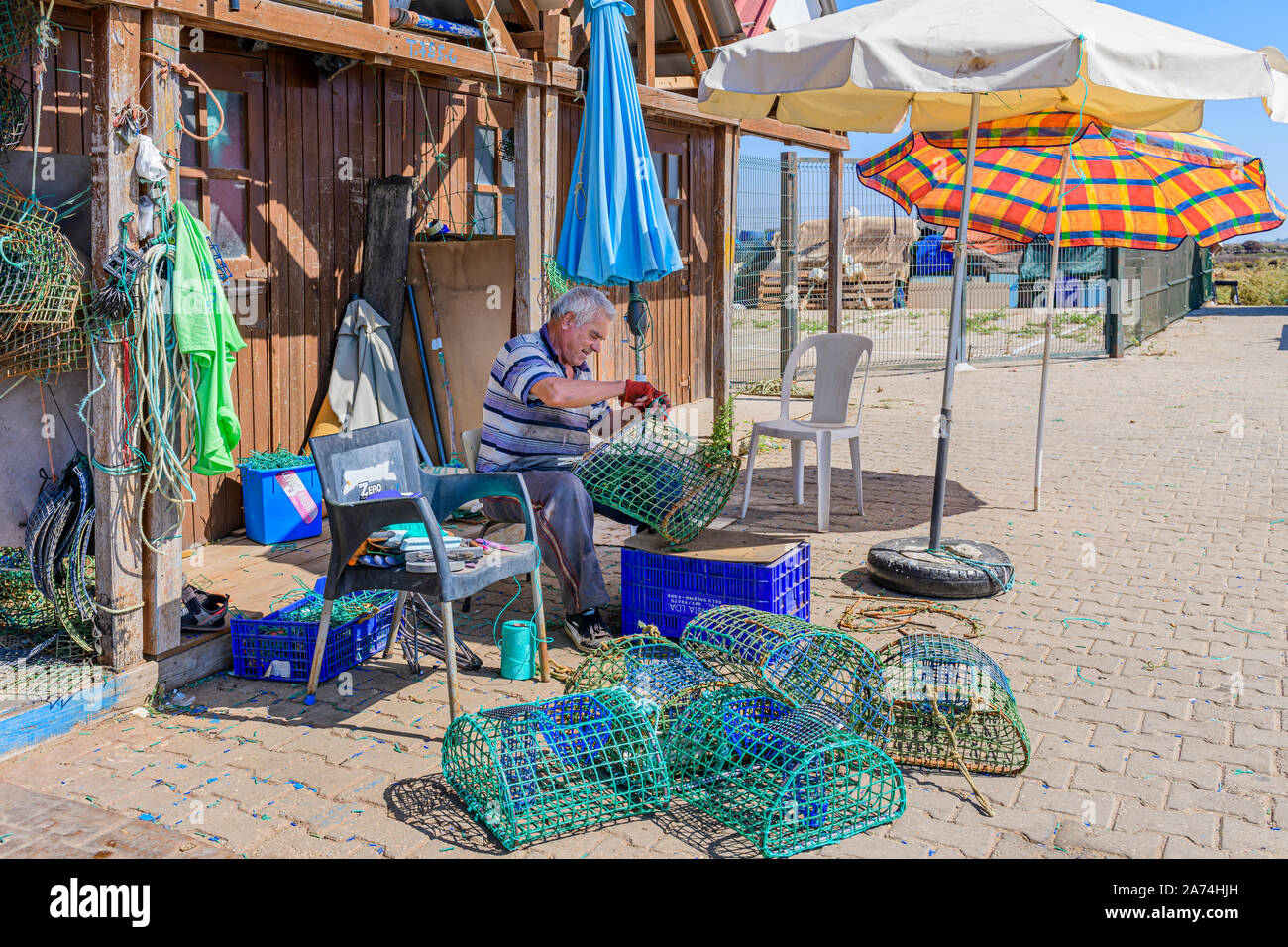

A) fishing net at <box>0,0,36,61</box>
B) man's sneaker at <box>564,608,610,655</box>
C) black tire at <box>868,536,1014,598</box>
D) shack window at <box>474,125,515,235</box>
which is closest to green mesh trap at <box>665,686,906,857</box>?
man's sneaker at <box>564,608,610,655</box>

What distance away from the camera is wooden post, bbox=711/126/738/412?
31.2 feet

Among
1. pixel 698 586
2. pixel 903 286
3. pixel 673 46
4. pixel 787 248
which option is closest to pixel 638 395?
pixel 698 586

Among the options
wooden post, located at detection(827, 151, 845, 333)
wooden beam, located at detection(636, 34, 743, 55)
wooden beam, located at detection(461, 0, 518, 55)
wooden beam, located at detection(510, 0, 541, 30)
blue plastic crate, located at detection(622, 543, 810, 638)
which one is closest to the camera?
blue plastic crate, located at detection(622, 543, 810, 638)

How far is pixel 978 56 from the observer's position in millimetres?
4777

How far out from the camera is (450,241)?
7098 mm

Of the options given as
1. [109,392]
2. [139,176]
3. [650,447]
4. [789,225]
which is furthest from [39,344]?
[789,225]

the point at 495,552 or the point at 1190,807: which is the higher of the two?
the point at 495,552

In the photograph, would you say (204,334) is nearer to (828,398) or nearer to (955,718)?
(955,718)

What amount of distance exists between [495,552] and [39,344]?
69.2 inches

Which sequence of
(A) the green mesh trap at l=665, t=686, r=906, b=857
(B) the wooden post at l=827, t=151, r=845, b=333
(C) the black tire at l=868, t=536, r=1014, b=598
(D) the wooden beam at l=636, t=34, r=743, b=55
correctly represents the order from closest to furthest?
(A) the green mesh trap at l=665, t=686, r=906, b=857
(C) the black tire at l=868, t=536, r=1014, b=598
(D) the wooden beam at l=636, t=34, r=743, b=55
(B) the wooden post at l=827, t=151, r=845, b=333

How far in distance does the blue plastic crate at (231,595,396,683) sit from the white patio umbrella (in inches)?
114

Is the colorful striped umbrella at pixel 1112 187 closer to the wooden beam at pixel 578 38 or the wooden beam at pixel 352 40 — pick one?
the wooden beam at pixel 578 38

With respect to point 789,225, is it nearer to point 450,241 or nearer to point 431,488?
point 450,241

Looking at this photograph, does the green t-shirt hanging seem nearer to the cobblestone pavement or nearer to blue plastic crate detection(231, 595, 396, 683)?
blue plastic crate detection(231, 595, 396, 683)
